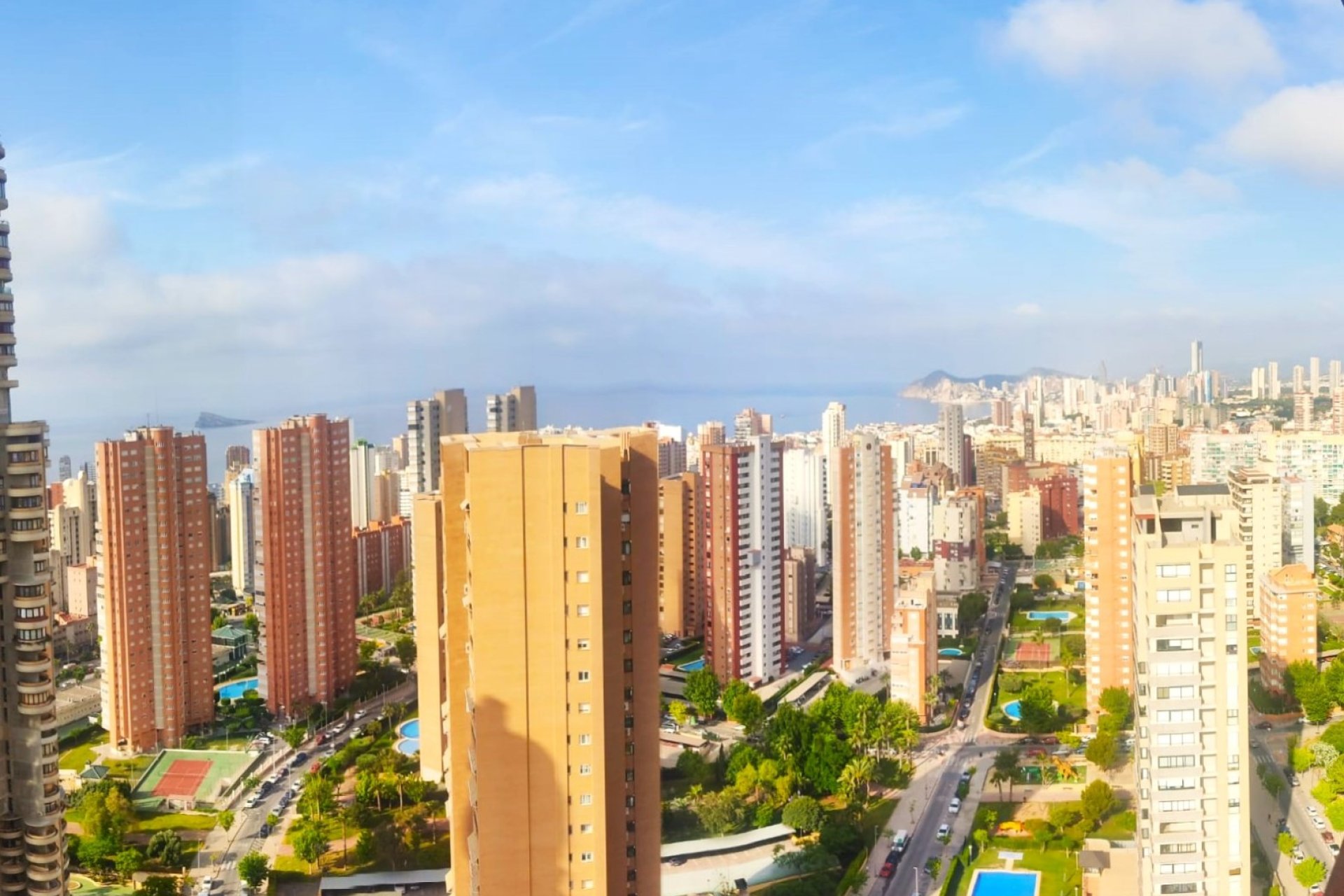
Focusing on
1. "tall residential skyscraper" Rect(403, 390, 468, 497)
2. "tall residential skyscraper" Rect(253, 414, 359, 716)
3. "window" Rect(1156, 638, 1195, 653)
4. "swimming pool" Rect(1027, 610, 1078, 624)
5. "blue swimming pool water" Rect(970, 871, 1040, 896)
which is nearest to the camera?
"window" Rect(1156, 638, 1195, 653)

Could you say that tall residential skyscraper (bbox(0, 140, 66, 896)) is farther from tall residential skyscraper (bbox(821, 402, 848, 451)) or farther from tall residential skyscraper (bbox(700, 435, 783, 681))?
tall residential skyscraper (bbox(821, 402, 848, 451))

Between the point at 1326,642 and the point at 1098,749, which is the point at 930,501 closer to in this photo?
the point at 1326,642

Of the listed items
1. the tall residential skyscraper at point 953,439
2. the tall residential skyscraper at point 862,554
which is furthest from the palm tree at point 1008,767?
the tall residential skyscraper at point 953,439

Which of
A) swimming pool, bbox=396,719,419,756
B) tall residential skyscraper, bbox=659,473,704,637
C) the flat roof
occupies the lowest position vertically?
the flat roof

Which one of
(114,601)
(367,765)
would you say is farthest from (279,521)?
(367,765)

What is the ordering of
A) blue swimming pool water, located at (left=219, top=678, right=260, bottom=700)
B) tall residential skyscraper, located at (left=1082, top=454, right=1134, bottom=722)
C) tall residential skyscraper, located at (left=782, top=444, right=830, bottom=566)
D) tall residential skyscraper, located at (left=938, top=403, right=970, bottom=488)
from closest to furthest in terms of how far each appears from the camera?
tall residential skyscraper, located at (left=1082, top=454, right=1134, bottom=722), blue swimming pool water, located at (left=219, top=678, right=260, bottom=700), tall residential skyscraper, located at (left=782, top=444, right=830, bottom=566), tall residential skyscraper, located at (left=938, top=403, right=970, bottom=488)

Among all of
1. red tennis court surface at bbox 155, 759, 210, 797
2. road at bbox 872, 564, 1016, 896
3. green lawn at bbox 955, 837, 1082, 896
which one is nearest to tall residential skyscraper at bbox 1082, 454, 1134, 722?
road at bbox 872, 564, 1016, 896

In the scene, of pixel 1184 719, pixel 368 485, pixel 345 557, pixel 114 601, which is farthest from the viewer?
pixel 368 485
